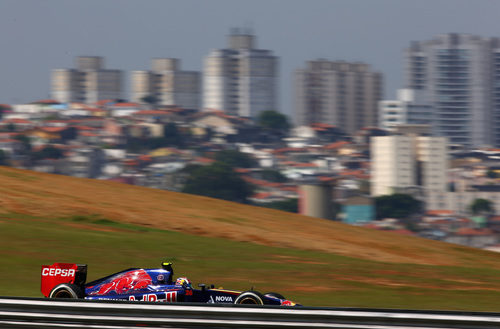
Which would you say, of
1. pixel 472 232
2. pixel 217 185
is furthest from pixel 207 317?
pixel 472 232

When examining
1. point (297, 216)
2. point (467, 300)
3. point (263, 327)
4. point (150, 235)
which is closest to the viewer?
point (263, 327)

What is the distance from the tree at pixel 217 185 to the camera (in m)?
182

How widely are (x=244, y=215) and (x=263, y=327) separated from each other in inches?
608

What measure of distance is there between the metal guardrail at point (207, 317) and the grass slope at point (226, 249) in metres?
4.47

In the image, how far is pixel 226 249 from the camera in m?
20.2

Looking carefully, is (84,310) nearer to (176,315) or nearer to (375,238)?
(176,315)

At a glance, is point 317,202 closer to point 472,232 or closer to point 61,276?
point 472,232

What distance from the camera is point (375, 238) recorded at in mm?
24156

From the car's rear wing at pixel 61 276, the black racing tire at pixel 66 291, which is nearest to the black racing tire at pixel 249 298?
the black racing tire at pixel 66 291

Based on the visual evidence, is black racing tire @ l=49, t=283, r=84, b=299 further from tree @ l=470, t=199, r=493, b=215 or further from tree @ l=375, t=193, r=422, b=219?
tree @ l=470, t=199, r=493, b=215

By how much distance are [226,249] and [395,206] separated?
531 ft

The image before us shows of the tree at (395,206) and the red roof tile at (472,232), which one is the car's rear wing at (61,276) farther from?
the tree at (395,206)

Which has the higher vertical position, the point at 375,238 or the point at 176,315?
the point at 176,315

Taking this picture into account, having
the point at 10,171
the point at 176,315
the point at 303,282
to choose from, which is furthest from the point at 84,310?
the point at 10,171
